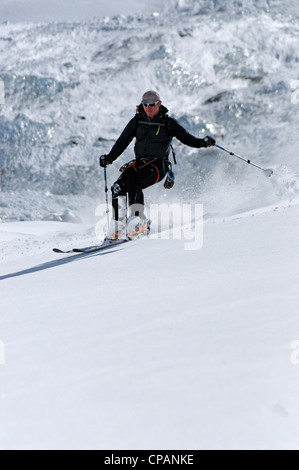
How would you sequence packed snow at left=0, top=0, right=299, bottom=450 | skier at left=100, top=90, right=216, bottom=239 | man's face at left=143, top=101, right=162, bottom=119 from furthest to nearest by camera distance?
skier at left=100, top=90, right=216, bottom=239, man's face at left=143, top=101, right=162, bottom=119, packed snow at left=0, top=0, right=299, bottom=450

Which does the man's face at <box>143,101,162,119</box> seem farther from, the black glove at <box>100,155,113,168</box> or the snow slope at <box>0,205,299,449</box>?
the snow slope at <box>0,205,299,449</box>

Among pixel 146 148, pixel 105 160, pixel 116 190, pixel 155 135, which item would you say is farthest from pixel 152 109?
pixel 116 190

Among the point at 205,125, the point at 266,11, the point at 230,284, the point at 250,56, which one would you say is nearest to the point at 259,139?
the point at 205,125

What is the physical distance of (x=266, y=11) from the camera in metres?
15.7

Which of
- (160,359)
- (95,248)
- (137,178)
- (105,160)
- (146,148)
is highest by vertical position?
(146,148)

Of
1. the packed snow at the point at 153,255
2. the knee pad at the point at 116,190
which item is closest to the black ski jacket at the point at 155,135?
the knee pad at the point at 116,190

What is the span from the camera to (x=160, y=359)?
92.4 inches

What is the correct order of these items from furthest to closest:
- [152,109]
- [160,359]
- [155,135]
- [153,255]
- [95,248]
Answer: [155,135], [152,109], [95,248], [153,255], [160,359]

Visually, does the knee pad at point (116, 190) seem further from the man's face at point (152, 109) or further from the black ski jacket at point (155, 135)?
the man's face at point (152, 109)

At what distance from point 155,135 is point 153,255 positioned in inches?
83.4

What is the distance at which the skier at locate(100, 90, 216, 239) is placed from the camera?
676 cm

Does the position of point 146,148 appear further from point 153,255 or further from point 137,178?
point 153,255

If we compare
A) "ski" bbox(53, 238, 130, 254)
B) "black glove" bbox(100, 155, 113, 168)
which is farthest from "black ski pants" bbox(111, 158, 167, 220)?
"ski" bbox(53, 238, 130, 254)

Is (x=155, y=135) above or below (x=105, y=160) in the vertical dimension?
above
